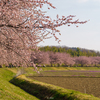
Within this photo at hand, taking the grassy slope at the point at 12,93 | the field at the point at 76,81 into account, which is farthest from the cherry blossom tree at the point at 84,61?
the grassy slope at the point at 12,93

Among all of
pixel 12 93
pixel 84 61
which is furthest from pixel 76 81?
pixel 84 61

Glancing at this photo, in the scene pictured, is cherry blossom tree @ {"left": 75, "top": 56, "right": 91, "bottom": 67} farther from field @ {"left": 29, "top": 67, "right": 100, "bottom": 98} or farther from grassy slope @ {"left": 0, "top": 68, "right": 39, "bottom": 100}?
grassy slope @ {"left": 0, "top": 68, "right": 39, "bottom": 100}

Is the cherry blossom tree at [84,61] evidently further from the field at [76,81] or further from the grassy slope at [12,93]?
the grassy slope at [12,93]

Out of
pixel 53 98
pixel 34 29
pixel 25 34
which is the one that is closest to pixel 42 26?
pixel 34 29

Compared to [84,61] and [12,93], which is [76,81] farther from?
[84,61]

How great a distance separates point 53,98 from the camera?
1475 centimetres

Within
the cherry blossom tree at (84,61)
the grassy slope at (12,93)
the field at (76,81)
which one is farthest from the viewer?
the cherry blossom tree at (84,61)

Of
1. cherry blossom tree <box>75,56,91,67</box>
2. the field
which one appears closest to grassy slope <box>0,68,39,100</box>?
the field

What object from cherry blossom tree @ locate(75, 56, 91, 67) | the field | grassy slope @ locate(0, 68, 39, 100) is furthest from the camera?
cherry blossom tree @ locate(75, 56, 91, 67)

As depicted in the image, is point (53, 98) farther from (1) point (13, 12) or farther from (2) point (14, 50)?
(1) point (13, 12)

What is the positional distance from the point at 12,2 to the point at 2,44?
2.30 metres

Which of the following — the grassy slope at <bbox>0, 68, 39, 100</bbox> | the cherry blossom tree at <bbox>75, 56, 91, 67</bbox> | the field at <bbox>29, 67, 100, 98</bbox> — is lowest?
the cherry blossom tree at <bbox>75, 56, 91, 67</bbox>

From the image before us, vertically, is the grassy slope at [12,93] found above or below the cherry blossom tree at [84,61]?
above

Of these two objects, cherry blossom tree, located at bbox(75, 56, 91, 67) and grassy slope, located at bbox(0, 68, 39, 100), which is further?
cherry blossom tree, located at bbox(75, 56, 91, 67)
